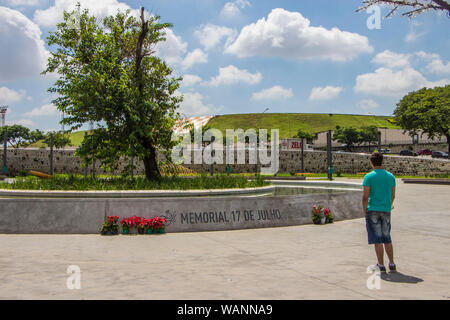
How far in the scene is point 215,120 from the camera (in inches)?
7092

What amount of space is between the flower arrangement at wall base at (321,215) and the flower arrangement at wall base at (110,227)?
18.9 ft

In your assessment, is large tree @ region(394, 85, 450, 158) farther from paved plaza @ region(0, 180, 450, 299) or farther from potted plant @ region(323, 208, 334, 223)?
paved plaza @ region(0, 180, 450, 299)

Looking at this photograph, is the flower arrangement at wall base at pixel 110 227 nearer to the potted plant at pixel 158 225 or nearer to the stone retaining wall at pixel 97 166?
the potted plant at pixel 158 225

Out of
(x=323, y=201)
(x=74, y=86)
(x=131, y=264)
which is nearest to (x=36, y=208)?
(x=131, y=264)

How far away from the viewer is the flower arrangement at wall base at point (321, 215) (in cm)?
1181

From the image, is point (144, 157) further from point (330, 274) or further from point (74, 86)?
point (330, 274)

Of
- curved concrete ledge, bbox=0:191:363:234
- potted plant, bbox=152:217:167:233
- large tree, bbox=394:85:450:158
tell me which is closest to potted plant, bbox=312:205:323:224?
curved concrete ledge, bbox=0:191:363:234

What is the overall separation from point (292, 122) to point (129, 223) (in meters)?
158

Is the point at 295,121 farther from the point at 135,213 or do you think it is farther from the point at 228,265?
the point at 228,265

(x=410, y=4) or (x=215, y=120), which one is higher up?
(x=215, y=120)

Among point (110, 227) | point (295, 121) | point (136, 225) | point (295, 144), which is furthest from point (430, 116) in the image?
point (295, 121)

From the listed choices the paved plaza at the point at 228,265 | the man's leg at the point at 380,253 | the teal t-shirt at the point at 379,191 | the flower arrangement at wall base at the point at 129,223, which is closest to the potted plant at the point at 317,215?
the paved plaza at the point at 228,265

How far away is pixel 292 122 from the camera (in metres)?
164
